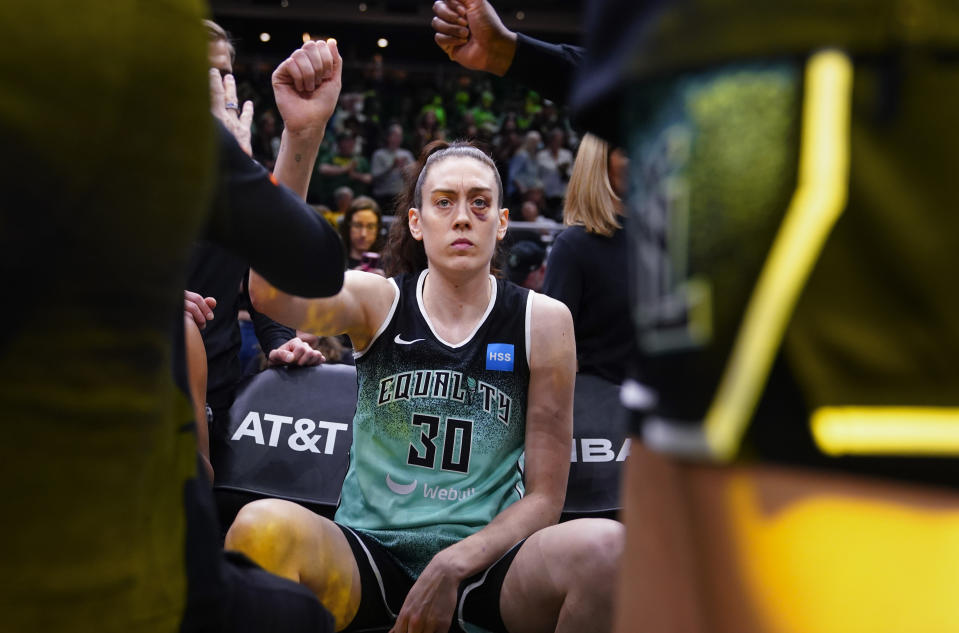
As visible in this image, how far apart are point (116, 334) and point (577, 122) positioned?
1.53 feet

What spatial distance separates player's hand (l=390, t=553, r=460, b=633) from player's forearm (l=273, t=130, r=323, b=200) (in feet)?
3.34

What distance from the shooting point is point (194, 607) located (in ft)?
3.16

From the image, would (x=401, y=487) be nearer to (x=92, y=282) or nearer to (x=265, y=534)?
(x=265, y=534)

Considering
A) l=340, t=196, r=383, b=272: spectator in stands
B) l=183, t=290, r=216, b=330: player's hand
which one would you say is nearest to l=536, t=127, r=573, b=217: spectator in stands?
l=340, t=196, r=383, b=272: spectator in stands

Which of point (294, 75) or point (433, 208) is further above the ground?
point (294, 75)

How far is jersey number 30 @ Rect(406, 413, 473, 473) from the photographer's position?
238 cm

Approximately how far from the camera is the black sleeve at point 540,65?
1.81 m

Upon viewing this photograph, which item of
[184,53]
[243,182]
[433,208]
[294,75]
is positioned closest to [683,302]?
[184,53]

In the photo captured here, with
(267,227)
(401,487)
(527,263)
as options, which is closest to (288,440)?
(401,487)

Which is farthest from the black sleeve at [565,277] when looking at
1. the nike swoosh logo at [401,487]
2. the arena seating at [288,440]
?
the nike swoosh logo at [401,487]

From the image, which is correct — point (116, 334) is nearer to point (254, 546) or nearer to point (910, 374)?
point (910, 374)

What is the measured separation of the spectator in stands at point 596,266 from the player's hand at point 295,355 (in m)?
0.96

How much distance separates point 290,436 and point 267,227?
2344 millimetres

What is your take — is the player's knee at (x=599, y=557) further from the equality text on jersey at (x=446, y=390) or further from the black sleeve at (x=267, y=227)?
the black sleeve at (x=267, y=227)
